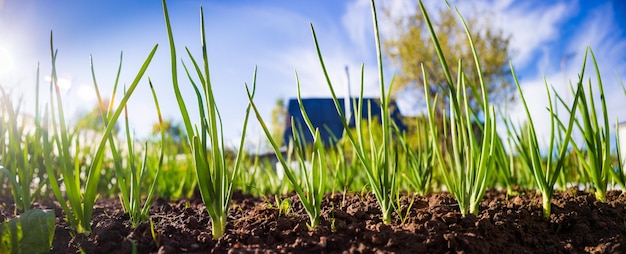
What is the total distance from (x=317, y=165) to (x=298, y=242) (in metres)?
0.22

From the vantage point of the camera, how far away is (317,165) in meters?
1.14

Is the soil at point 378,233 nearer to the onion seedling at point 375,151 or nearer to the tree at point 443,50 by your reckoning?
the onion seedling at point 375,151

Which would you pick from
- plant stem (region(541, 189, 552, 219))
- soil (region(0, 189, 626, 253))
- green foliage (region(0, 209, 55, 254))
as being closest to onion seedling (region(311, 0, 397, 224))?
soil (region(0, 189, 626, 253))

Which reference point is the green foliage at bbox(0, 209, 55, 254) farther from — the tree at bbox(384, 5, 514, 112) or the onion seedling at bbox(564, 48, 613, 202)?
the tree at bbox(384, 5, 514, 112)

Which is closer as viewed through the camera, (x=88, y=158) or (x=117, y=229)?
(x=117, y=229)

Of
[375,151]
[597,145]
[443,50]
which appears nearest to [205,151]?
[375,151]

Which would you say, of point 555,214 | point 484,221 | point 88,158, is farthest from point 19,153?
point 88,158

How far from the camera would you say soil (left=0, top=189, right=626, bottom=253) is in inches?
39.2

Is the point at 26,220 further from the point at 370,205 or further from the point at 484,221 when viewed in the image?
the point at 484,221

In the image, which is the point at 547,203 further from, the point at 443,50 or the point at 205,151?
the point at 443,50

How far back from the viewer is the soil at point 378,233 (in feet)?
3.27

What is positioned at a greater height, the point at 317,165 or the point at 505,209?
the point at 317,165

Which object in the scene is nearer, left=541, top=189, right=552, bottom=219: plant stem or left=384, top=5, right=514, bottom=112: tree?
left=541, top=189, right=552, bottom=219: plant stem

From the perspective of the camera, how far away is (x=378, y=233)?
101 cm
